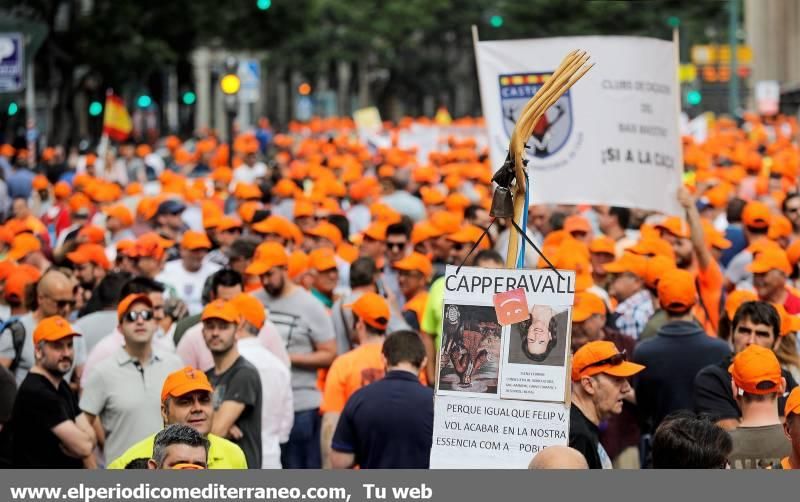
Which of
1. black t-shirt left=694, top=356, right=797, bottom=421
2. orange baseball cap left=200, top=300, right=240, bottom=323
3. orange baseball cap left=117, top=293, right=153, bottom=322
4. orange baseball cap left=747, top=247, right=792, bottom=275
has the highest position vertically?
orange baseball cap left=747, top=247, right=792, bottom=275

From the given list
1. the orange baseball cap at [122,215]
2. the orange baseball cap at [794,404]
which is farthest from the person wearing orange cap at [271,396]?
the orange baseball cap at [122,215]

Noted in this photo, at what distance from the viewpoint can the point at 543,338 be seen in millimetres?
6230

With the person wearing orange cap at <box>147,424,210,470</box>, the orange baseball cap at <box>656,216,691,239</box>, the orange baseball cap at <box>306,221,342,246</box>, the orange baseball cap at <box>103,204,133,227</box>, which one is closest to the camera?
the person wearing orange cap at <box>147,424,210,470</box>

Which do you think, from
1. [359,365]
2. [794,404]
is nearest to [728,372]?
[794,404]

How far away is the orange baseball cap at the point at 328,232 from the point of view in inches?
533

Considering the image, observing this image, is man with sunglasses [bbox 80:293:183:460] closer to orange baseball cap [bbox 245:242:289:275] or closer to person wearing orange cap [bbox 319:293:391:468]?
person wearing orange cap [bbox 319:293:391:468]

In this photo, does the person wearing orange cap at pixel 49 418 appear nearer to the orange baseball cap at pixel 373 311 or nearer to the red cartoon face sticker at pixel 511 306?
the orange baseball cap at pixel 373 311

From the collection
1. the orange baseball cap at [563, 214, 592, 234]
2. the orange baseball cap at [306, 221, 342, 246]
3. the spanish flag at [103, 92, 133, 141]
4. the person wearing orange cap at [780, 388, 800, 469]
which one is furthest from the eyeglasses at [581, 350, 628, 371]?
the spanish flag at [103, 92, 133, 141]

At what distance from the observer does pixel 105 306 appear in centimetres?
1090

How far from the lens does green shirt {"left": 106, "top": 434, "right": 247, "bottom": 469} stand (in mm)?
7455

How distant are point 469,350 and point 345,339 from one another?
509 centimetres

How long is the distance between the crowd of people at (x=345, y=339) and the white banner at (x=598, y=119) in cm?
40

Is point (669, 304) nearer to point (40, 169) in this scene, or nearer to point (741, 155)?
point (741, 155)

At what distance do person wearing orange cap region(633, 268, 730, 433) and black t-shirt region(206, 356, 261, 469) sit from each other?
7.01ft
